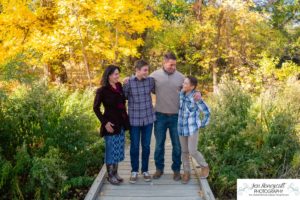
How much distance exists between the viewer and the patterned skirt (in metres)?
5.05

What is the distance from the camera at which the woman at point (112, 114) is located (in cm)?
480

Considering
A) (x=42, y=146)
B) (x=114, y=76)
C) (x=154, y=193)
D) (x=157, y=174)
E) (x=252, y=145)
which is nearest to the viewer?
(x=114, y=76)

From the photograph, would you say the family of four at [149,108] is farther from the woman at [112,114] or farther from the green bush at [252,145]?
the green bush at [252,145]

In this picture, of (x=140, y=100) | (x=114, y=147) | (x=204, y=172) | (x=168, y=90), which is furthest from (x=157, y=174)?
(x=168, y=90)

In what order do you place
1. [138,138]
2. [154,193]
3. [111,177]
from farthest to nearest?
[111,177] < [138,138] < [154,193]

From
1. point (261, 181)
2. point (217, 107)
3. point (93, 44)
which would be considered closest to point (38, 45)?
point (93, 44)

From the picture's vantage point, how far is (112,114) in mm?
4941

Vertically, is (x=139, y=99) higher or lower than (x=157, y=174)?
higher

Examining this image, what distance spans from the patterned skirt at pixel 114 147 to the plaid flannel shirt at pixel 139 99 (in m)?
0.28

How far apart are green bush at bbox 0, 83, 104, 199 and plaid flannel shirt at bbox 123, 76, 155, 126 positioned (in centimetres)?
128

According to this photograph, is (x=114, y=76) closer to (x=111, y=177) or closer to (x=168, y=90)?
(x=168, y=90)

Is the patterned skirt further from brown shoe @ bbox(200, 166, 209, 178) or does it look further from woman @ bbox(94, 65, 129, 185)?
brown shoe @ bbox(200, 166, 209, 178)

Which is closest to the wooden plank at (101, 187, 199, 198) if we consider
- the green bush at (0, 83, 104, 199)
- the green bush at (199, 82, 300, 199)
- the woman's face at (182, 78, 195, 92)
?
the green bush at (0, 83, 104, 199)

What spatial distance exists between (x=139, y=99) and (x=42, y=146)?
188cm
